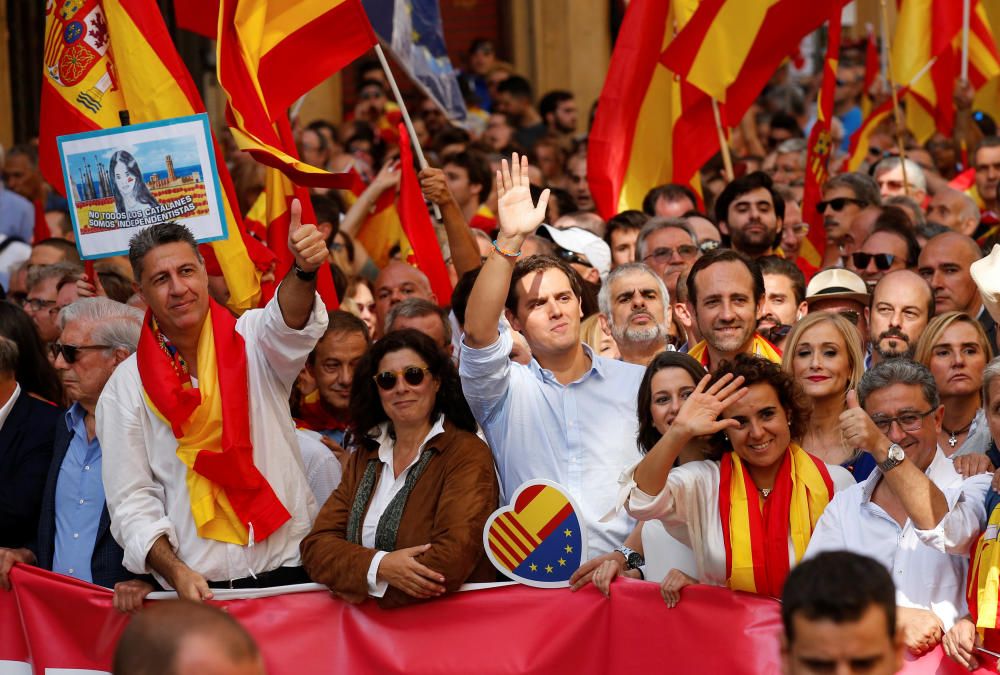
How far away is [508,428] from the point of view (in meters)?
6.25

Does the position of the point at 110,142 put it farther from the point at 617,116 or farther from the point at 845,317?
the point at 617,116

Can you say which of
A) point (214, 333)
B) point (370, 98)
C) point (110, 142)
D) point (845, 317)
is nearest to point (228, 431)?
point (214, 333)

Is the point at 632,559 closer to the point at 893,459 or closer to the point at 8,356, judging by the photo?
the point at 893,459

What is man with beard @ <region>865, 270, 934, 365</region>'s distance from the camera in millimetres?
7172

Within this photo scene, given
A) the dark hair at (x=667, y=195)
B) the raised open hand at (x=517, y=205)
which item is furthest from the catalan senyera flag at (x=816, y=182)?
the raised open hand at (x=517, y=205)

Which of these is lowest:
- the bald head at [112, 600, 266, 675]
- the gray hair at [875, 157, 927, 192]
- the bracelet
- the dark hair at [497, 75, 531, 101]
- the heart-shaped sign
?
the heart-shaped sign

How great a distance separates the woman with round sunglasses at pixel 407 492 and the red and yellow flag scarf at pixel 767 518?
2.92ft

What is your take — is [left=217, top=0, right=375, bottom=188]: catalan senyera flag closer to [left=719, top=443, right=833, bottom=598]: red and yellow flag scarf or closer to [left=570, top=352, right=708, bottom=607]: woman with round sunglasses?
[left=570, top=352, right=708, bottom=607]: woman with round sunglasses

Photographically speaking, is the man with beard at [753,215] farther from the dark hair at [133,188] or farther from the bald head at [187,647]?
the bald head at [187,647]

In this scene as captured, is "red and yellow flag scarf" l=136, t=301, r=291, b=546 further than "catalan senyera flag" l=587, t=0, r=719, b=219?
No

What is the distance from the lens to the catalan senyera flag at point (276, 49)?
728cm

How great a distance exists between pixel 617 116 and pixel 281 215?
2.78 m

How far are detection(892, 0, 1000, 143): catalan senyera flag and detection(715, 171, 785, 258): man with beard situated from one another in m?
2.98

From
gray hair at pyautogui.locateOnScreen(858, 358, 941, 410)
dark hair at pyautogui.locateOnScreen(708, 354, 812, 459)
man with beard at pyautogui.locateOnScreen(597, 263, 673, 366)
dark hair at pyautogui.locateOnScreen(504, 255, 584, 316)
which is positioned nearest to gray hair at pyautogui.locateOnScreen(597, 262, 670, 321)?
man with beard at pyautogui.locateOnScreen(597, 263, 673, 366)
